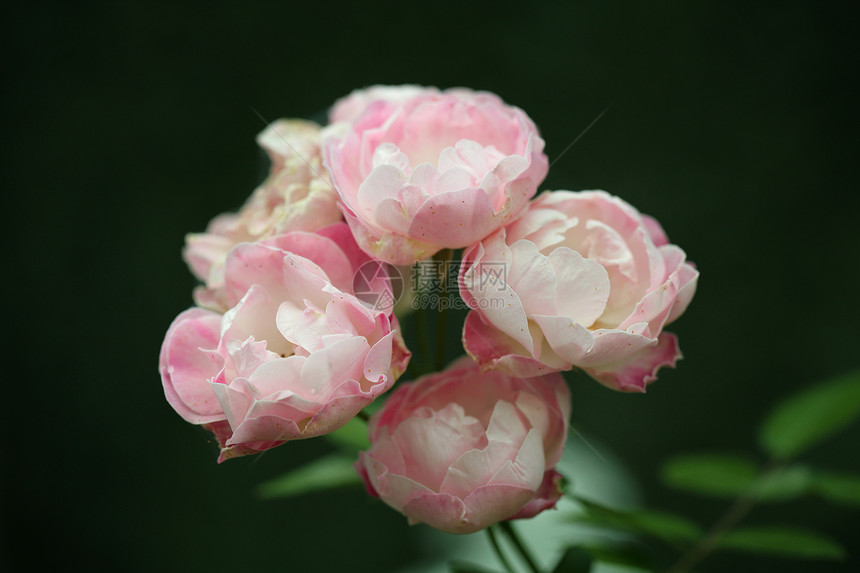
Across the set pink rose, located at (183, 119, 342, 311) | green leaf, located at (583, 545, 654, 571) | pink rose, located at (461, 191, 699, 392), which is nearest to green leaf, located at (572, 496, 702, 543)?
green leaf, located at (583, 545, 654, 571)

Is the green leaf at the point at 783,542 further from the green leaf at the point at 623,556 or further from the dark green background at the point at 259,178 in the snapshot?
the dark green background at the point at 259,178

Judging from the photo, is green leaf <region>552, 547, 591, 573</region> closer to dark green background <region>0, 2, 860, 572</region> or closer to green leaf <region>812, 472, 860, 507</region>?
green leaf <region>812, 472, 860, 507</region>

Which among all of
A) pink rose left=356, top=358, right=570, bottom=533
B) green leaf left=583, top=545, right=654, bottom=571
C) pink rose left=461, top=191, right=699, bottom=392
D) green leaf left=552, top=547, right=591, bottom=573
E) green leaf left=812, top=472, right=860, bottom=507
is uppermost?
pink rose left=461, top=191, right=699, bottom=392

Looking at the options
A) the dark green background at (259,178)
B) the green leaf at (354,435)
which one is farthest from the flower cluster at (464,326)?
the dark green background at (259,178)

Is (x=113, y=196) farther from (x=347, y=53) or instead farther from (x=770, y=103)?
(x=770, y=103)

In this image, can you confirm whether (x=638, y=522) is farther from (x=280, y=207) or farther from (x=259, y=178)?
(x=259, y=178)

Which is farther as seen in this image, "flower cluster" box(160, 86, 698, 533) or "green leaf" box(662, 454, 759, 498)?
"green leaf" box(662, 454, 759, 498)

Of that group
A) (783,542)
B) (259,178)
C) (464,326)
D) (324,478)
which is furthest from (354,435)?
(259,178)
